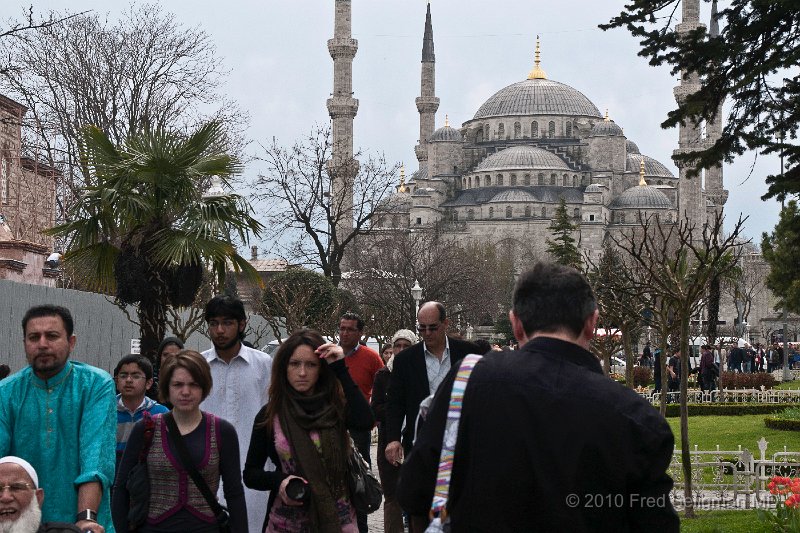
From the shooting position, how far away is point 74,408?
4.74 meters

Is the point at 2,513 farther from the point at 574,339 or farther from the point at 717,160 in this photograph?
the point at 717,160

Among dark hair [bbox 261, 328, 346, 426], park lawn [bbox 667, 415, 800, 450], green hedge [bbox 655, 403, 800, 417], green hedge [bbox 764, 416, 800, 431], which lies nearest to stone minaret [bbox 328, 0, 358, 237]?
green hedge [bbox 655, 403, 800, 417]

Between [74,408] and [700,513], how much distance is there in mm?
7687

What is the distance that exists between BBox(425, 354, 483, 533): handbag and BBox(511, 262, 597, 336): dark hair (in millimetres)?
166

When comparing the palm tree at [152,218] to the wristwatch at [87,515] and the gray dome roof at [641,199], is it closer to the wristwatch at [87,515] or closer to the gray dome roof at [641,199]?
the wristwatch at [87,515]

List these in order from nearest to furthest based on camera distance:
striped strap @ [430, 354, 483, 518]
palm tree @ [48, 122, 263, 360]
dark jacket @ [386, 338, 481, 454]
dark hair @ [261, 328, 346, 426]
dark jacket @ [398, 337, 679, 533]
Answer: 1. dark jacket @ [398, 337, 679, 533]
2. striped strap @ [430, 354, 483, 518]
3. dark hair @ [261, 328, 346, 426]
4. dark jacket @ [386, 338, 481, 454]
5. palm tree @ [48, 122, 263, 360]

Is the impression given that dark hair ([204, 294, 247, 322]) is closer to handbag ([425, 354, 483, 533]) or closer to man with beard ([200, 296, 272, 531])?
man with beard ([200, 296, 272, 531])

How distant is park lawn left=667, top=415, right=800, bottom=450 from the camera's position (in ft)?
56.9

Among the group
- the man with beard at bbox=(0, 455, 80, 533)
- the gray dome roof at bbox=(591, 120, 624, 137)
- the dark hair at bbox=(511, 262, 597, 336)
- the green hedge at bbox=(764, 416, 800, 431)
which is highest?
the gray dome roof at bbox=(591, 120, 624, 137)

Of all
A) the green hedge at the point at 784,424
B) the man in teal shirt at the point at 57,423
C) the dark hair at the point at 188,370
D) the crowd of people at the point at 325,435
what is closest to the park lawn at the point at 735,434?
the green hedge at the point at 784,424

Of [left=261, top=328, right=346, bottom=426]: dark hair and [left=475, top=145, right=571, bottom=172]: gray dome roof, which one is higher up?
[left=475, top=145, right=571, bottom=172]: gray dome roof

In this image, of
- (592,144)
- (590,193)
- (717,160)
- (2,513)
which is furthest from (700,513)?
(592,144)

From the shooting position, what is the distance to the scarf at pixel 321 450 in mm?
5164

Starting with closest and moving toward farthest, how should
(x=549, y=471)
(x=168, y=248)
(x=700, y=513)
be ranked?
(x=549, y=471) < (x=168, y=248) < (x=700, y=513)
